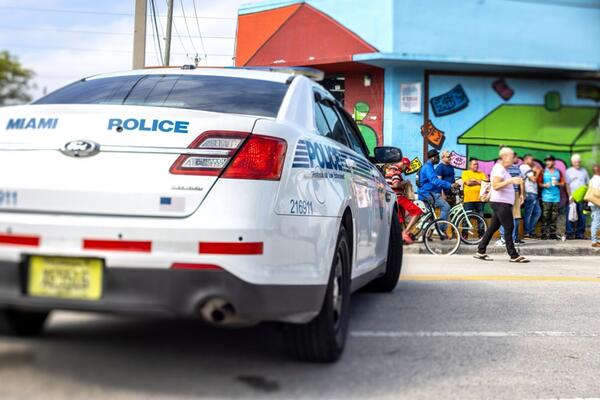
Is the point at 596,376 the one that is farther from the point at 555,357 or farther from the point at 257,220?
the point at 257,220

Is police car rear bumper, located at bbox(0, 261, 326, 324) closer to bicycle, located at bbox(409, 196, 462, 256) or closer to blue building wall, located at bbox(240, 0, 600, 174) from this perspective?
bicycle, located at bbox(409, 196, 462, 256)

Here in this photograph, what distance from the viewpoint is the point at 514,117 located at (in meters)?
17.3

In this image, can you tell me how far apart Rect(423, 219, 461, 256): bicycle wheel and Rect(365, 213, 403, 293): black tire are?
19.5 ft

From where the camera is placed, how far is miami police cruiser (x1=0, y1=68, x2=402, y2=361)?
114 inches

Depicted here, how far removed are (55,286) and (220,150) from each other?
961mm

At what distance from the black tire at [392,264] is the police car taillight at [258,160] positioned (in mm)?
3202

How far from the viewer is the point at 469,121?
1697 centimetres

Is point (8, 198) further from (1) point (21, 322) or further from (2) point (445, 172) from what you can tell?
(2) point (445, 172)

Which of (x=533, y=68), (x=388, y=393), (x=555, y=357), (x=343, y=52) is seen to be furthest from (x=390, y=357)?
(x=533, y=68)

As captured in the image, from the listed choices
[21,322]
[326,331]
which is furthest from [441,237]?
[21,322]

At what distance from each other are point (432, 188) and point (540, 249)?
2492mm

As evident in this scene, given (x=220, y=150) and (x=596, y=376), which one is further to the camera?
(x=596, y=376)

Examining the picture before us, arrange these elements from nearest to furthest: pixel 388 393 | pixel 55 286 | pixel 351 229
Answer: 1. pixel 55 286
2. pixel 388 393
3. pixel 351 229

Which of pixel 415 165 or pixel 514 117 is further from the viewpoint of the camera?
pixel 514 117
